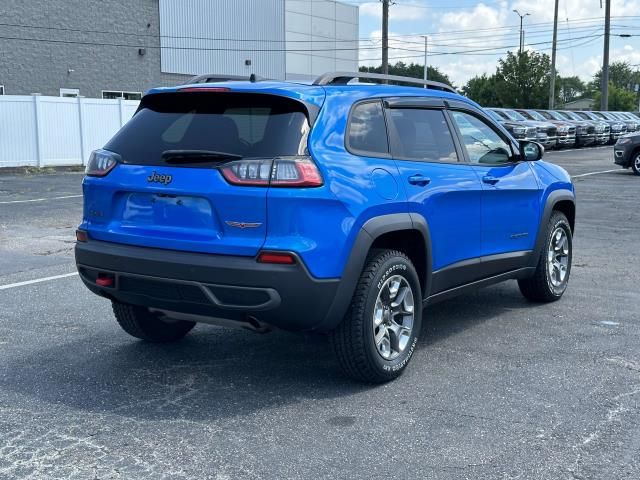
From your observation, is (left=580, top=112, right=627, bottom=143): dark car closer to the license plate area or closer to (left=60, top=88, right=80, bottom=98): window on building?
(left=60, top=88, right=80, bottom=98): window on building

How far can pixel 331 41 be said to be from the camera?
54.4 m

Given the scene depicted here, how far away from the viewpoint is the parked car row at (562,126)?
93.5 feet

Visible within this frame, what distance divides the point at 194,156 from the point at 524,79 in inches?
2413

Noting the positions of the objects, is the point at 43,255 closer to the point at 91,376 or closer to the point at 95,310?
the point at 95,310

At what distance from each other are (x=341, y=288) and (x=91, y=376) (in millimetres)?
1758

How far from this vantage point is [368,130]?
15.6 feet

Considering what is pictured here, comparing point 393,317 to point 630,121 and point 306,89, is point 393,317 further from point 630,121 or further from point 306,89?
point 630,121

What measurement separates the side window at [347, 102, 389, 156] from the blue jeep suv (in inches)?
0.4

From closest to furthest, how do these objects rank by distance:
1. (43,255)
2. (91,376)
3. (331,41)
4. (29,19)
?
(91,376) < (43,255) < (29,19) < (331,41)

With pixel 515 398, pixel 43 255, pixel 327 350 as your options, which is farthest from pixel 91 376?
pixel 43 255

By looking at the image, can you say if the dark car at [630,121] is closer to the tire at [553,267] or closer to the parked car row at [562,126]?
the parked car row at [562,126]

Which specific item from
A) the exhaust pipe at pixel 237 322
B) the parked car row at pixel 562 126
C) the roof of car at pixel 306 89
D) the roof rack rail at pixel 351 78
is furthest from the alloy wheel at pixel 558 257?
the parked car row at pixel 562 126

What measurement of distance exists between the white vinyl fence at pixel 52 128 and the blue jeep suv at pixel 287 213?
17110mm

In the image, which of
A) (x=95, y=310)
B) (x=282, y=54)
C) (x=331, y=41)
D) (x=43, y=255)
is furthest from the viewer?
(x=331, y=41)
